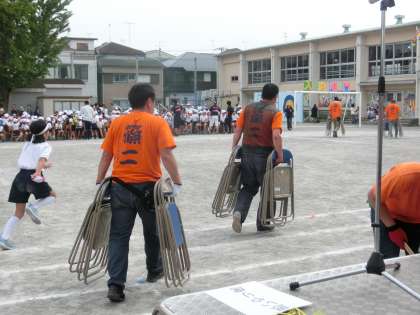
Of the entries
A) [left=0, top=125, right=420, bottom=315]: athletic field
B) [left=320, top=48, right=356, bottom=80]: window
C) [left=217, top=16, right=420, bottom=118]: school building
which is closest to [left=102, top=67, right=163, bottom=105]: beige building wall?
[left=217, top=16, right=420, bottom=118]: school building

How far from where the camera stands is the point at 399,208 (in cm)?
393

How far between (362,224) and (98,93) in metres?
60.8

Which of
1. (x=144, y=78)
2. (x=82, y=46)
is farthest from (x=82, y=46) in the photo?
(x=144, y=78)

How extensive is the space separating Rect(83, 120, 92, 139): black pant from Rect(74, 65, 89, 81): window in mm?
38583

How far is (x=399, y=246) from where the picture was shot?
416cm

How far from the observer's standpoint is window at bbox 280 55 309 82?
56.3 metres

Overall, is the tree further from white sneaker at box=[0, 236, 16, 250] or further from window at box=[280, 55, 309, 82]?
white sneaker at box=[0, 236, 16, 250]

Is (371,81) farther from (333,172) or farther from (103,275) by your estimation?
(103,275)

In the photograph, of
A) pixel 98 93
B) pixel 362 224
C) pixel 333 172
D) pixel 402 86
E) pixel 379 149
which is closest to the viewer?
pixel 379 149

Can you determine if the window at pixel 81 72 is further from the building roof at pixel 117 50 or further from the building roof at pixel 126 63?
the building roof at pixel 117 50

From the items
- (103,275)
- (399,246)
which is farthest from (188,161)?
(399,246)

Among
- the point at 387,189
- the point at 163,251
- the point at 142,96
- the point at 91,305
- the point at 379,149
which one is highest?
the point at 142,96

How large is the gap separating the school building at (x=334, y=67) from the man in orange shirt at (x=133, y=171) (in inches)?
1322

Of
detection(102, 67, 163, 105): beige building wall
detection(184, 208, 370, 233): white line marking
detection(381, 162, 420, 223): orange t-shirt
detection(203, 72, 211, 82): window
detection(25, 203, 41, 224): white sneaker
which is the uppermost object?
detection(203, 72, 211, 82): window
